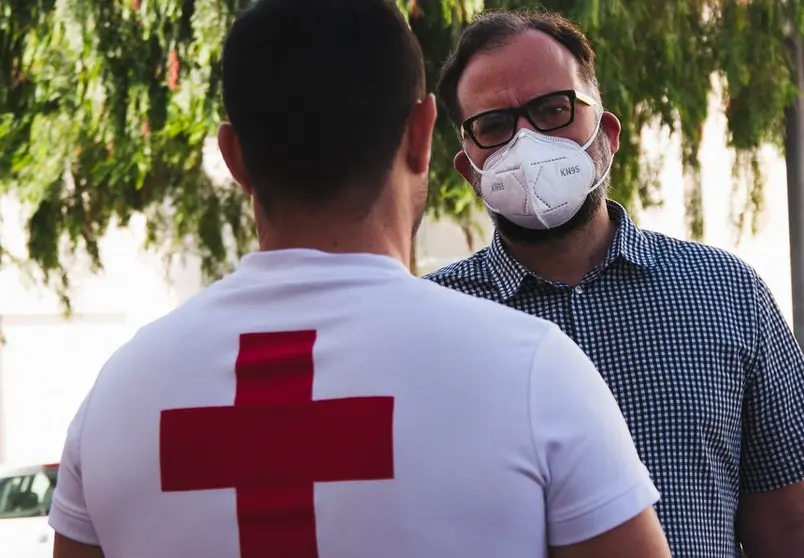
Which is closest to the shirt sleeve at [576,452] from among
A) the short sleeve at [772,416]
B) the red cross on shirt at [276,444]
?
the red cross on shirt at [276,444]

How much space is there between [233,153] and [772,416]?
1163 millimetres

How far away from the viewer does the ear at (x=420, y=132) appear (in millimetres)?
1439

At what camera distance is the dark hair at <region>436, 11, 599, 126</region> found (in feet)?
8.10

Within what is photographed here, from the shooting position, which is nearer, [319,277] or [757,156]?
[319,277]

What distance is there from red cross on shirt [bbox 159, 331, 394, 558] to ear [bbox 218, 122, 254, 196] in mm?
201

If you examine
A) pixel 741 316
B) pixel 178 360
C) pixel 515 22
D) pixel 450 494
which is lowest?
pixel 741 316

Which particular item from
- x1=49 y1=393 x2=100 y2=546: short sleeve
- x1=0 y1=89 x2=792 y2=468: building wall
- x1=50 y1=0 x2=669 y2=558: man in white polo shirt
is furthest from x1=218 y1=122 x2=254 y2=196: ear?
x1=0 y1=89 x2=792 y2=468: building wall

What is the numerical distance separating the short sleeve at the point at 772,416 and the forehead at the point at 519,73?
57cm

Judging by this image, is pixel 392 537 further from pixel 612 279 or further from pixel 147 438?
pixel 612 279

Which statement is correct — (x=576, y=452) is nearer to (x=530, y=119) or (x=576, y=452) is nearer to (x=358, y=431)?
(x=358, y=431)

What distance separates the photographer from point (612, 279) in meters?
2.32

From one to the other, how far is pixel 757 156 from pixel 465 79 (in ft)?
17.2

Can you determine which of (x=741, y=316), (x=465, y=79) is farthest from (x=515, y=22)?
(x=741, y=316)

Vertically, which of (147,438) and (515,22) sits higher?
(515,22)
